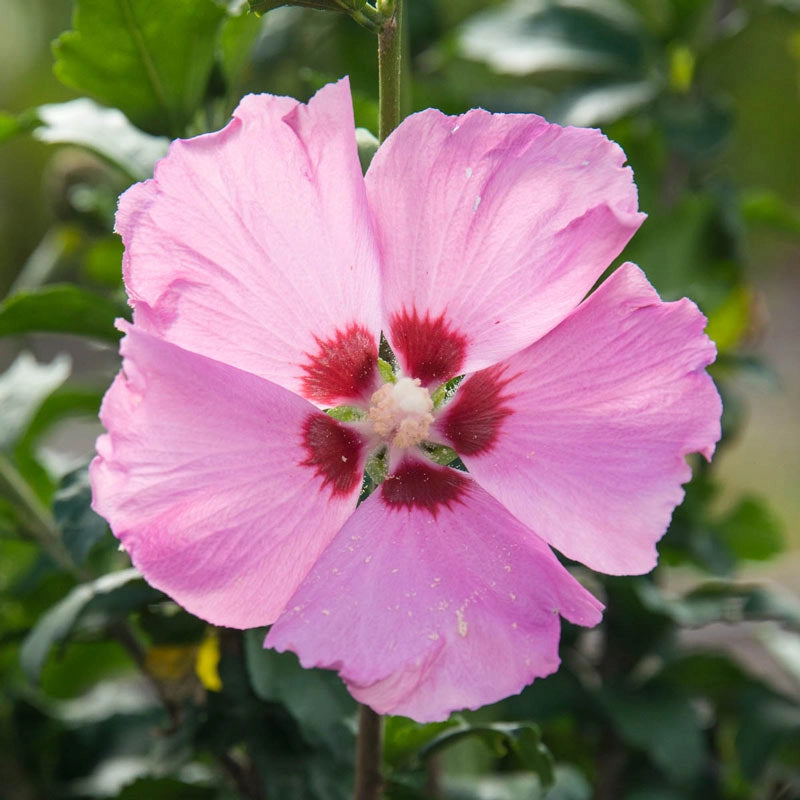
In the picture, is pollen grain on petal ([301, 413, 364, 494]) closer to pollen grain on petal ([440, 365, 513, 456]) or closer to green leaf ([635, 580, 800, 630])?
pollen grain on petal ([440, 365, 513, 456])

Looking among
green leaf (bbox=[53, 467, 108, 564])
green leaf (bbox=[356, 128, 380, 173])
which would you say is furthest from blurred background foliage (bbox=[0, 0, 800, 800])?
green leaf (bbox=[356, 128, 380, 173])

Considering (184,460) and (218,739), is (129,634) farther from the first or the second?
(184,460)

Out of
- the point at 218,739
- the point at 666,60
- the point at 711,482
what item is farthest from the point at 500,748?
the point at 666,60

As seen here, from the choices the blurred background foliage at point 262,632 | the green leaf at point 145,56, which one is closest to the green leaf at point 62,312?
the blurred background foliage at point 262,632

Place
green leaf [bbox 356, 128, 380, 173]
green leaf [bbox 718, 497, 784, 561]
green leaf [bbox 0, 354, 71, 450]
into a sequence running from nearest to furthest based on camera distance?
green leaf [bbox 356, 128, 380, 173] → green leaf [bbox 0, 354, 71, 450] → green leaf [bbox 718, 497, 784, 561]

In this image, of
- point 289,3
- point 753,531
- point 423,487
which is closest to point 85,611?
point 423,487
